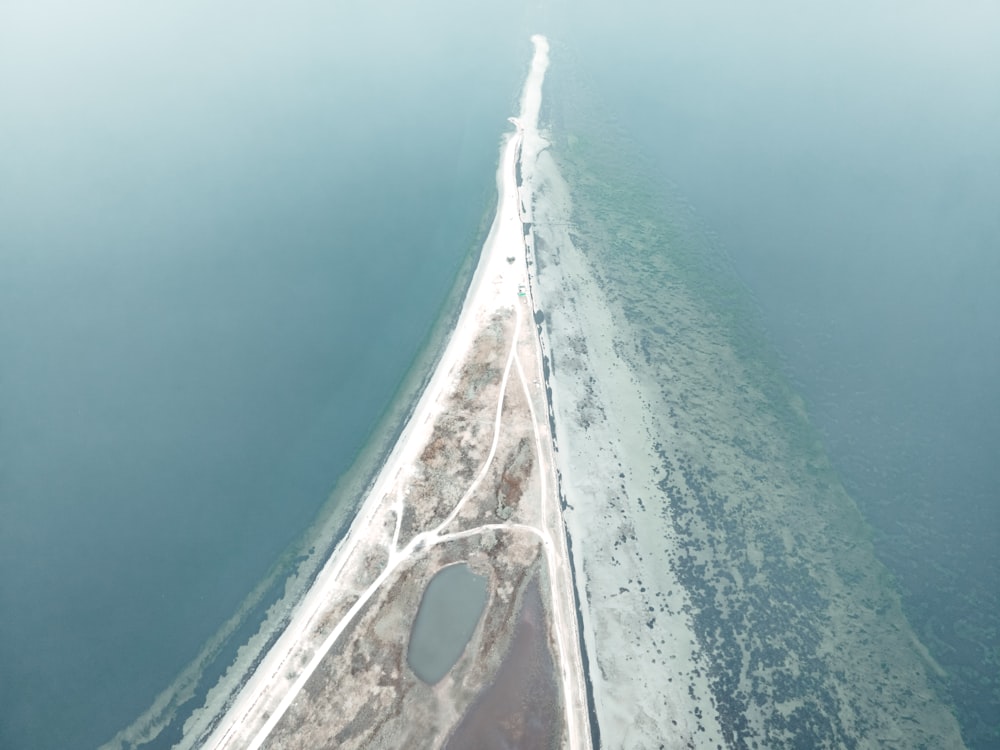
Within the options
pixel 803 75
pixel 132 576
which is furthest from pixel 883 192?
pixel 132 576

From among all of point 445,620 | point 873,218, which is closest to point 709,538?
point 445,620

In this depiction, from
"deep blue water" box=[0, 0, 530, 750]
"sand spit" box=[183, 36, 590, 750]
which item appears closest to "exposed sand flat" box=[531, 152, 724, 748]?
"sand spit" box=[183, 36, 590, 750]

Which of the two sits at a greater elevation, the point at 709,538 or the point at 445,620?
the point at 709,538

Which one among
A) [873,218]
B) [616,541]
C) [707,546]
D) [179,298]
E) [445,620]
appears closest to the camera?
[445,620]

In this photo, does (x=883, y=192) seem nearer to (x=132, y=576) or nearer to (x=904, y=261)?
(x=904, y=261)

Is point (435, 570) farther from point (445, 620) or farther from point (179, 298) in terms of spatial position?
point (179, 298)

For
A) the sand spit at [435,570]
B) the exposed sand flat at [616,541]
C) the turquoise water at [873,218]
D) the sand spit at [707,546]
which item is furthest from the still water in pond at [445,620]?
the turquoise water at [873,218]
